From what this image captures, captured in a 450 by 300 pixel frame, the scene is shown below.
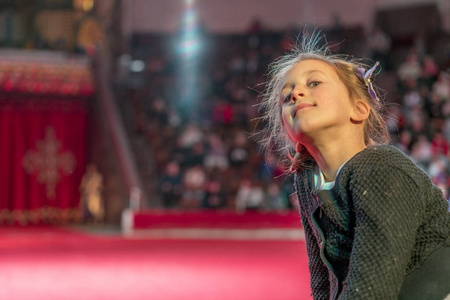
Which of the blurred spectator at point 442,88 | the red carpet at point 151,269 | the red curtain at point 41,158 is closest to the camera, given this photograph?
the red carpet at point 151,269

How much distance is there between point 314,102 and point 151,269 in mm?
6113

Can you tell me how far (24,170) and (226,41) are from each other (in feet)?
22.5

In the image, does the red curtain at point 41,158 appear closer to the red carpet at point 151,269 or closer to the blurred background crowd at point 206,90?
the blurred background crowd at point 206,90

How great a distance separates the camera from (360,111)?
62.5 inches

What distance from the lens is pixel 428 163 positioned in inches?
484

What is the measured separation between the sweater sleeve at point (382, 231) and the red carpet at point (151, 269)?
3.97 meters

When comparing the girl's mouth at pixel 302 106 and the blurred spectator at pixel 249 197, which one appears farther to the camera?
the blurred spectator at pixel 249 197

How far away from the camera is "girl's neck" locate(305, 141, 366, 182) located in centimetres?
154

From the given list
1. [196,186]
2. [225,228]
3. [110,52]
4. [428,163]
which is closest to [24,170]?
[110,52]

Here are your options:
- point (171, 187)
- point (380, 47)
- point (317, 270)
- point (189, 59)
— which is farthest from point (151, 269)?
point (380, 47)

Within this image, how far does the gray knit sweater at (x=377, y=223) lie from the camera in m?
1.29

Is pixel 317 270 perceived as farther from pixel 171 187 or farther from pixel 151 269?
pixel 171 187

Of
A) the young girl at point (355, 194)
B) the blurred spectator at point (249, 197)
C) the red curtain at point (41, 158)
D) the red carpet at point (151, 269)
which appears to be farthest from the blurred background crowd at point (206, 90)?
the young girl at point (355, 194)

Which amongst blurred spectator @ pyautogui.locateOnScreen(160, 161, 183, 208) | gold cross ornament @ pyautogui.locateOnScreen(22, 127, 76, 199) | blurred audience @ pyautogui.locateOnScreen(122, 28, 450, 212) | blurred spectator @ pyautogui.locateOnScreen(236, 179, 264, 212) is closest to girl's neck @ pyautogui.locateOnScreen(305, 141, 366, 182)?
blurred audience @ pyautogui.locateOnScreen(122, 28, 450, 212)
